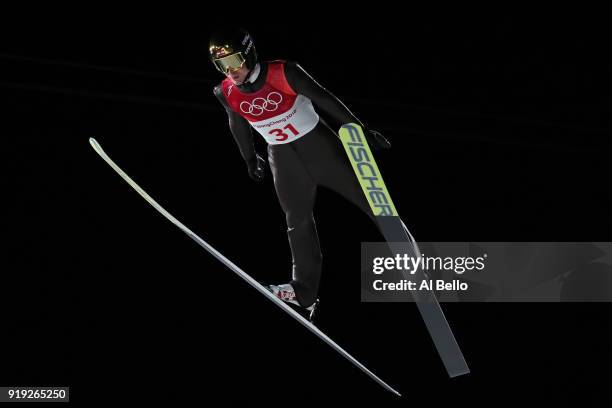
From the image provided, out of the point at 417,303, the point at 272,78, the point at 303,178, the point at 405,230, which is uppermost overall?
the point at 272,78

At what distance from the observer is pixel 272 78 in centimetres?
367

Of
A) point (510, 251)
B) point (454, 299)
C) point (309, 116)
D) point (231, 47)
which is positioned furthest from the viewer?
point (510, 251)

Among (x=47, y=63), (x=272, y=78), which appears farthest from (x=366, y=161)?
(x=47, y=63)

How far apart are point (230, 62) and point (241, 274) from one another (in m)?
0.87

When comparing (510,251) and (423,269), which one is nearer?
(423,269)

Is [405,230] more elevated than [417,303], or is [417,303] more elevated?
[405,230]

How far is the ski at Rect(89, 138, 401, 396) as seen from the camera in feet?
12.9

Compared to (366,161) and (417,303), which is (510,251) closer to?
(417,303)

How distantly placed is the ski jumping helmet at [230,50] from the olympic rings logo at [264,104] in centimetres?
15

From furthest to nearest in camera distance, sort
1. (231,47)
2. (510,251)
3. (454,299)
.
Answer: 1. (510,251)
2. (454,299)
3. (231,47)

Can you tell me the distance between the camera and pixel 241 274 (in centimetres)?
392

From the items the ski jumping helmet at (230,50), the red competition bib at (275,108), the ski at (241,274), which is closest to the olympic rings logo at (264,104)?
the red competition bib at (275,108)

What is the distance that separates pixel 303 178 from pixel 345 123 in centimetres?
32

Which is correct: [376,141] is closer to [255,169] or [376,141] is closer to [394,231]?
[394,231]
